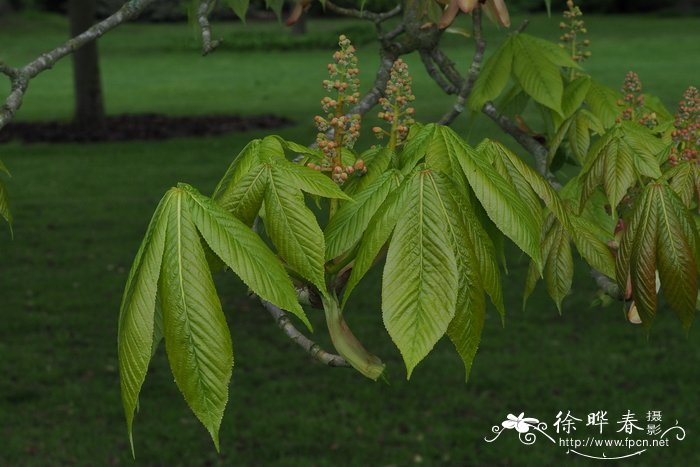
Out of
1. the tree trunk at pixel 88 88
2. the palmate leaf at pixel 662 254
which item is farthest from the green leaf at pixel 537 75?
the tree trunk at pixel 88 88

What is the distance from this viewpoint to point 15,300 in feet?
29.3

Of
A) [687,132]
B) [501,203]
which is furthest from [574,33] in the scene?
[501,203]

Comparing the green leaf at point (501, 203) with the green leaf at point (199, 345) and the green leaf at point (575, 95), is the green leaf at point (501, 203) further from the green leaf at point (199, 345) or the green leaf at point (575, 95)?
the green leaf at point (575, 95)

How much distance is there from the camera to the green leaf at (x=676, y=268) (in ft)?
6.17

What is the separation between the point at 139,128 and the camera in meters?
18.1

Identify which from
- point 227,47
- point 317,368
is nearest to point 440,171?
point 317,368

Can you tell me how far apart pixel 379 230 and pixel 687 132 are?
121cm

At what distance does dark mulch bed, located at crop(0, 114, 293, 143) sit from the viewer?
17208 mm

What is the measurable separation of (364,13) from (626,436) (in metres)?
4.19

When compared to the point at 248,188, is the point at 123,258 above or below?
below

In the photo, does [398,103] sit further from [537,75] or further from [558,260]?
[537,75]

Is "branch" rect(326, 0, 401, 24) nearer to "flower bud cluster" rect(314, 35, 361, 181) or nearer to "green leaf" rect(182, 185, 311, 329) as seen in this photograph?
"flower bud cluster" rect(314, 35, 361, 181)

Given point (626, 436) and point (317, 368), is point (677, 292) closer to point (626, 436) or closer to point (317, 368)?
point (626, 436)

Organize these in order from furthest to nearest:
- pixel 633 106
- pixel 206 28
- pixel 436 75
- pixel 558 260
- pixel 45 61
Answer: pixel 436 75
pixel 206 28
pixel 633 106
pixel 45 61
pixel 558 260
